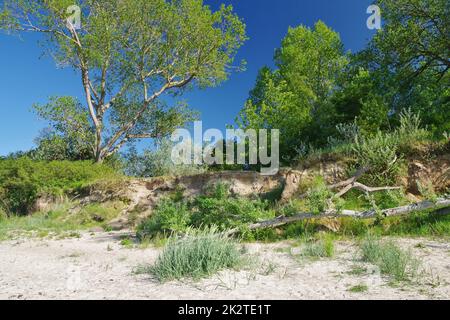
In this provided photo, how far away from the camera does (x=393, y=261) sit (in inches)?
184

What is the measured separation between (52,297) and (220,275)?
2.15m

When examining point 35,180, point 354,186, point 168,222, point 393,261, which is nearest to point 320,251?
point 393,261

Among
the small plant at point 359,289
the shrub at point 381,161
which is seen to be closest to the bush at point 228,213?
the shrub at point 381,161

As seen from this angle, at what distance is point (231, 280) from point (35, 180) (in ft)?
49.7

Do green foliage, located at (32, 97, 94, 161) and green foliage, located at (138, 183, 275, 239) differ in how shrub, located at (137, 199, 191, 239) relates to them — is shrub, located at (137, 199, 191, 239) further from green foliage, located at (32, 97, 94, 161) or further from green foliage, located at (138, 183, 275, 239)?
green foliage, located at (32, 97, 94, 161)

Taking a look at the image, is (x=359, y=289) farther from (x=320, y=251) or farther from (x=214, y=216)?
(x=214, y=216)

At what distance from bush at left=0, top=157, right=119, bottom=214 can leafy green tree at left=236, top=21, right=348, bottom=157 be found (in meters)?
10.6

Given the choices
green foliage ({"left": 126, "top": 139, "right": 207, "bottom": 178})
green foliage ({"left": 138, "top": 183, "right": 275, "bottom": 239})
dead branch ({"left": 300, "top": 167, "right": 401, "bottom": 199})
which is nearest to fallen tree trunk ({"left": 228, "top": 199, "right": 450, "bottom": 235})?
green foliage ({"left": 138, "top": 183, "right": 275, "bottom": 239})

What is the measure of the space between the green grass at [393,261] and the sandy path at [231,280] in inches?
6.8

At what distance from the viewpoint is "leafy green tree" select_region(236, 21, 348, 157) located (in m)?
23.5

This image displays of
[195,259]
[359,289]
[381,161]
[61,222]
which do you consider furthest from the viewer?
[61,222]

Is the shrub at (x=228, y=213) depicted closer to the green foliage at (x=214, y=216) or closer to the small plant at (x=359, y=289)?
the green foliage at (x=214, y=216)

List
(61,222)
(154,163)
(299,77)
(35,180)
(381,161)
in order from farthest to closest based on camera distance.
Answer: (299,77), (154,163), (35,180), (61,222), (381,161)
